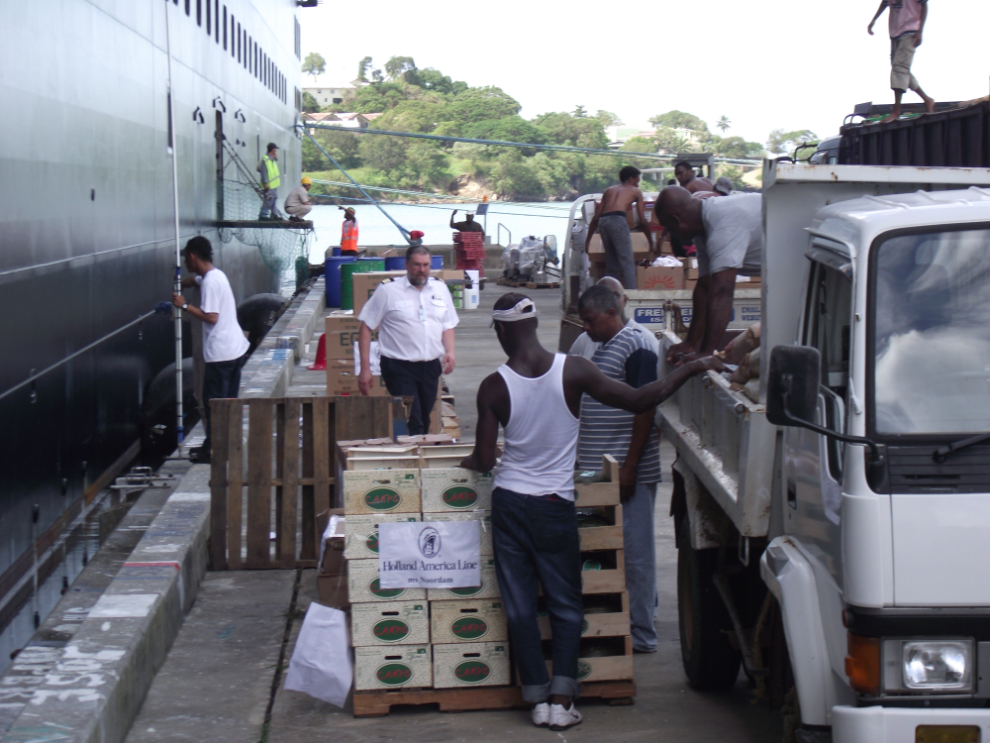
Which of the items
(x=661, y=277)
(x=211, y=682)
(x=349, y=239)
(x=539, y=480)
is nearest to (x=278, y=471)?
(x=211, y=682)

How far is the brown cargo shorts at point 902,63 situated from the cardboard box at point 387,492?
30.2 ft

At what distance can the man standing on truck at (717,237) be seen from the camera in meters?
5.57

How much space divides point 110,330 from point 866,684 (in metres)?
10.9

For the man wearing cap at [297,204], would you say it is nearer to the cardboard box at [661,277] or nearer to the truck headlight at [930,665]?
the cardboard box at [661,277]

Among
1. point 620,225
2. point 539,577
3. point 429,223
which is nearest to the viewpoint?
point 539,577

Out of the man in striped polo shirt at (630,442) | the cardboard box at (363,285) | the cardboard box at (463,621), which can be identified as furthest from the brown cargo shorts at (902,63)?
the cardboard box at (463,621)

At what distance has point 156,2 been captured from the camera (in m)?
16.1

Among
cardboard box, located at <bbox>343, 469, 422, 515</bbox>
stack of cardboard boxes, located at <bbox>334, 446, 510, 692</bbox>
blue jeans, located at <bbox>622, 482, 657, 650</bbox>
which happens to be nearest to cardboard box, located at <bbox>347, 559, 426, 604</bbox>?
stack of cardboard boxes, located at <bbox>334, 446, 510, 692</bbox>

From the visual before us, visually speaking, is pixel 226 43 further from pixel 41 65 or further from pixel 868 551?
pixel 868 551

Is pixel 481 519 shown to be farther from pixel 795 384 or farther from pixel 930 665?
pixel 930 665

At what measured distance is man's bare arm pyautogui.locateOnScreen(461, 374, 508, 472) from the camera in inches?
181

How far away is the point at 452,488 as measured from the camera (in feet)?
16.2

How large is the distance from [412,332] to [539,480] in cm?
382

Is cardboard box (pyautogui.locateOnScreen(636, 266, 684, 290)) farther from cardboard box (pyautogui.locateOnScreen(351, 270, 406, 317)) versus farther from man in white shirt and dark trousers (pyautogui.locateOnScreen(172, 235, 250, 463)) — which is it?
man in white shirt and dark trousers (pyautogui.locateOnScreen(172, 235, 250, 463))
